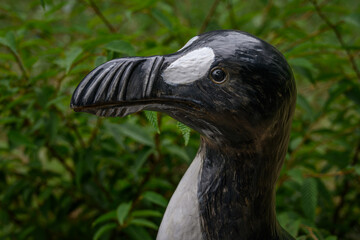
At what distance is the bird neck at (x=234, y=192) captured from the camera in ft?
1.63

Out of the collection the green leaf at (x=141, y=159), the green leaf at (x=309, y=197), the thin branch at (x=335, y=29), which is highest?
the thin branch at (x=335, y=29)

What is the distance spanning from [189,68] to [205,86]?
3 centimetres

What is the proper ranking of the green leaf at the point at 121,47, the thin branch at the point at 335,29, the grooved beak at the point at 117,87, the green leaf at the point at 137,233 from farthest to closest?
the thin branch at the point at 335,29
the green leaf at the point at 137,233
the green leaf at the point at 121,47
the grooved beak at the point at 117,87

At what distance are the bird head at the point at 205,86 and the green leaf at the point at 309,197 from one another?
53 cm

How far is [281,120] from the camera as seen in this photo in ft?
1.59

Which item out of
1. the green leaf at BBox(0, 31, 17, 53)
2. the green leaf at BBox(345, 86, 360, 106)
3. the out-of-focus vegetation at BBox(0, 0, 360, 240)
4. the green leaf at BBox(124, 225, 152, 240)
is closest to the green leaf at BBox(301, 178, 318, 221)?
the out-of-focus vegetation at BBox(0, 0, 360, 240)

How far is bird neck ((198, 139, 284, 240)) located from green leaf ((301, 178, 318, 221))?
45cm

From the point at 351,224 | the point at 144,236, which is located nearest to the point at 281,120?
the point at 144,236

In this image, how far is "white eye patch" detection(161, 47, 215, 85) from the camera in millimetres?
448

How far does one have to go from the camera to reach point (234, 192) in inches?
19.7

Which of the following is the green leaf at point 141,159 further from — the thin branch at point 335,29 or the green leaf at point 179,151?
the thin branch at point 335,29

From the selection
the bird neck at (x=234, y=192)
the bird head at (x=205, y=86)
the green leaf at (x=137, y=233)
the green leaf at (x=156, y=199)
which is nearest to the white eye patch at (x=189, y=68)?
the bird head at (x=205, y=86)

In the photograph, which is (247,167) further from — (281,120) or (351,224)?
(351,224)

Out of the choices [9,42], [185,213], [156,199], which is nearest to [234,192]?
[185,213]
